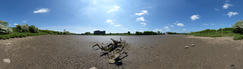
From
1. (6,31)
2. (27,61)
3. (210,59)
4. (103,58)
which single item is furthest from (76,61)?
(6,31)

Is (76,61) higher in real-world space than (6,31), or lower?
lower

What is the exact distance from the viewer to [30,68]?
2.73 meters

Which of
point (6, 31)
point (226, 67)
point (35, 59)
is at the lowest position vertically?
point (226, 67)

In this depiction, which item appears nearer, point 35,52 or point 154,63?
point 154,63

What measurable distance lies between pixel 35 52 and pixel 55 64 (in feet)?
4.77

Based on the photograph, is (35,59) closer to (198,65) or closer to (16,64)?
(16,64)

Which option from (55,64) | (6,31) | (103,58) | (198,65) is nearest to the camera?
(55,64)

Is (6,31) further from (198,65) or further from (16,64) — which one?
(198,65)

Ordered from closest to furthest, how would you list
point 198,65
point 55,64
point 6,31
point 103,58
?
point 55,64 → point 198,65 → point 103,58 → point 6,31

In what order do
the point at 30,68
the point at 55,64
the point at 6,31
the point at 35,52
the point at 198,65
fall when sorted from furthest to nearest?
1. the point at 6,31
2. the point at 35,52
3. the point at 198,65
4. the point at 55,64
5. the point at 30,68

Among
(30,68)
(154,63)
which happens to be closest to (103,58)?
(154,63)

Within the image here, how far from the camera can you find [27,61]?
10.0 ft

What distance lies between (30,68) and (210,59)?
5376 mm

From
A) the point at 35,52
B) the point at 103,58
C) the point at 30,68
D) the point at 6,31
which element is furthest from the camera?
the point at 6,31
